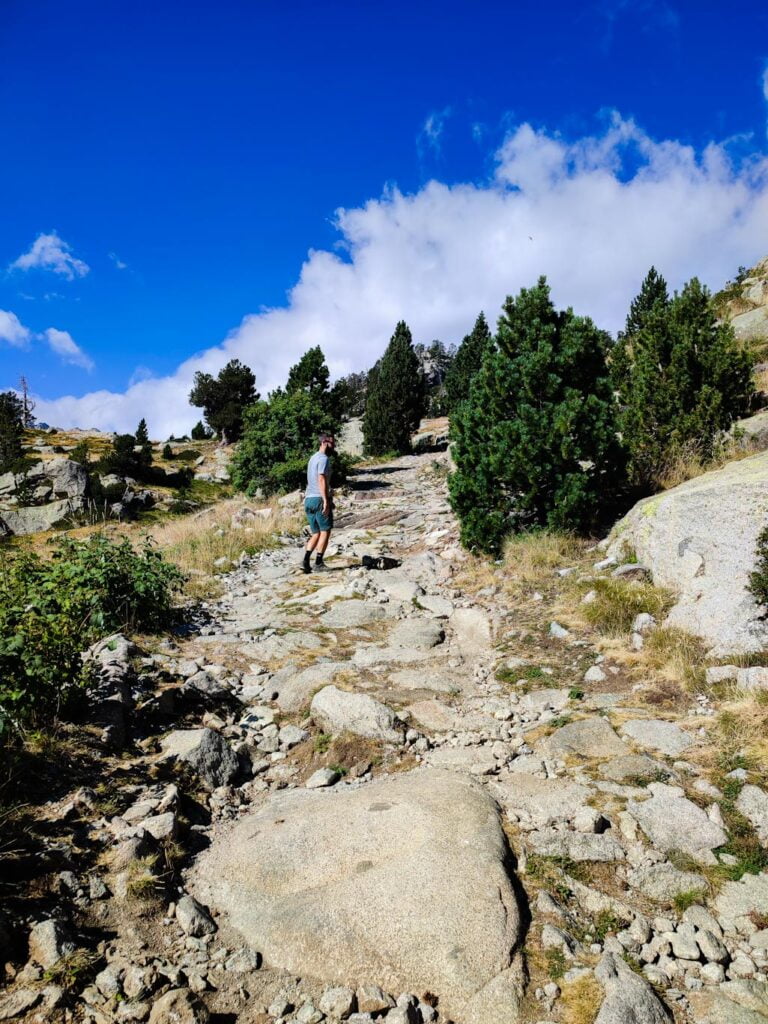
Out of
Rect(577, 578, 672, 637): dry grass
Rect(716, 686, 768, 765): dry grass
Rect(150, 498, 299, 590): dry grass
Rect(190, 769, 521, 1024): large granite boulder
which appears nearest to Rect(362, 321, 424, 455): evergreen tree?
Rect(150, 498, 299, 590): dry grass

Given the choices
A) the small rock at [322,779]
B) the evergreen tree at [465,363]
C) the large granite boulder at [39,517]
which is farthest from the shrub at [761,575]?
the evergreen tree at [465,363]

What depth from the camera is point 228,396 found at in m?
53.3

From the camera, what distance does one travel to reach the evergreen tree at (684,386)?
10945mm

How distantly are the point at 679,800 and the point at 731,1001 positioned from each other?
1.28m

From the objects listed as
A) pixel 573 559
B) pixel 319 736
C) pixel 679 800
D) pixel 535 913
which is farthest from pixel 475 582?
pixel 535 913

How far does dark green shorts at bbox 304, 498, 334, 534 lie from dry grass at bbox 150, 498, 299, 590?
200cm

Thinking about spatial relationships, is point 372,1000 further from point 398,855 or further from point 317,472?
point 317,472

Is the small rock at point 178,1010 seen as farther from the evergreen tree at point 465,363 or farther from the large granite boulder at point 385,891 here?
the evergreen tree at point 465,363

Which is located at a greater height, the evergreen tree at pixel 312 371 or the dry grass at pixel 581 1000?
the evergreen tree at pixel 312 371

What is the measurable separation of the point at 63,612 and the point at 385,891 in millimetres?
3478

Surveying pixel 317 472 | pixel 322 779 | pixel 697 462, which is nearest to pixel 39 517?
pixel 317 472

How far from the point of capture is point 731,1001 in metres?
2.33

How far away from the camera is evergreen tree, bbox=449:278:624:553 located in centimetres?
888

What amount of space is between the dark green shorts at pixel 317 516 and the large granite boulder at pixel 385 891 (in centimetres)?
625
